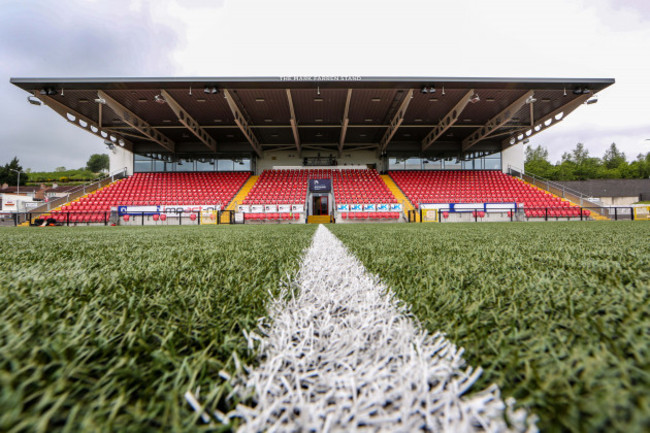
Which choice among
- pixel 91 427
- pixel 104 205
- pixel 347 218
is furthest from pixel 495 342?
pixel 104 205

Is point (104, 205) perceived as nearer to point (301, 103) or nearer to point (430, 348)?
point (301, 103)

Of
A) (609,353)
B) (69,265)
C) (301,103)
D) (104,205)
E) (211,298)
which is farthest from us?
(104,205)

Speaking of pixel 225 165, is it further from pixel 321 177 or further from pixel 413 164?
pixel 413 164

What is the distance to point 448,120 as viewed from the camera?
561 inches

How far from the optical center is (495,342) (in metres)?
0.50

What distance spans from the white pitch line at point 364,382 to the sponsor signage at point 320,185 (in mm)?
15863

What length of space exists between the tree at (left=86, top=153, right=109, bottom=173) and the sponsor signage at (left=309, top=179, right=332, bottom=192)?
66356mm

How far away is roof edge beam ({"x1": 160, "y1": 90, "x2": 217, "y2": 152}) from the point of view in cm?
1177

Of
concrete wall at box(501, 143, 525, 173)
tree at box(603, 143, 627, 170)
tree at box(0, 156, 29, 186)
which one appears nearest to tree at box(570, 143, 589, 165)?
tree at box(603, 143, 627, 170)

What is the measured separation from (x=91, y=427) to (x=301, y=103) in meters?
13.8

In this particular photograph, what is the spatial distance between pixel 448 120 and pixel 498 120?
96.2 inches

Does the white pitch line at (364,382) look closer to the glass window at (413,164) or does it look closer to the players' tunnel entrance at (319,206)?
the players' tunnel entrance at (319,206)

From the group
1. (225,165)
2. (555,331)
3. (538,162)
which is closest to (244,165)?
(225,165)

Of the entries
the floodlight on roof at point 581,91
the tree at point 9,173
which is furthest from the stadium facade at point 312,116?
the tree at point 9,173
